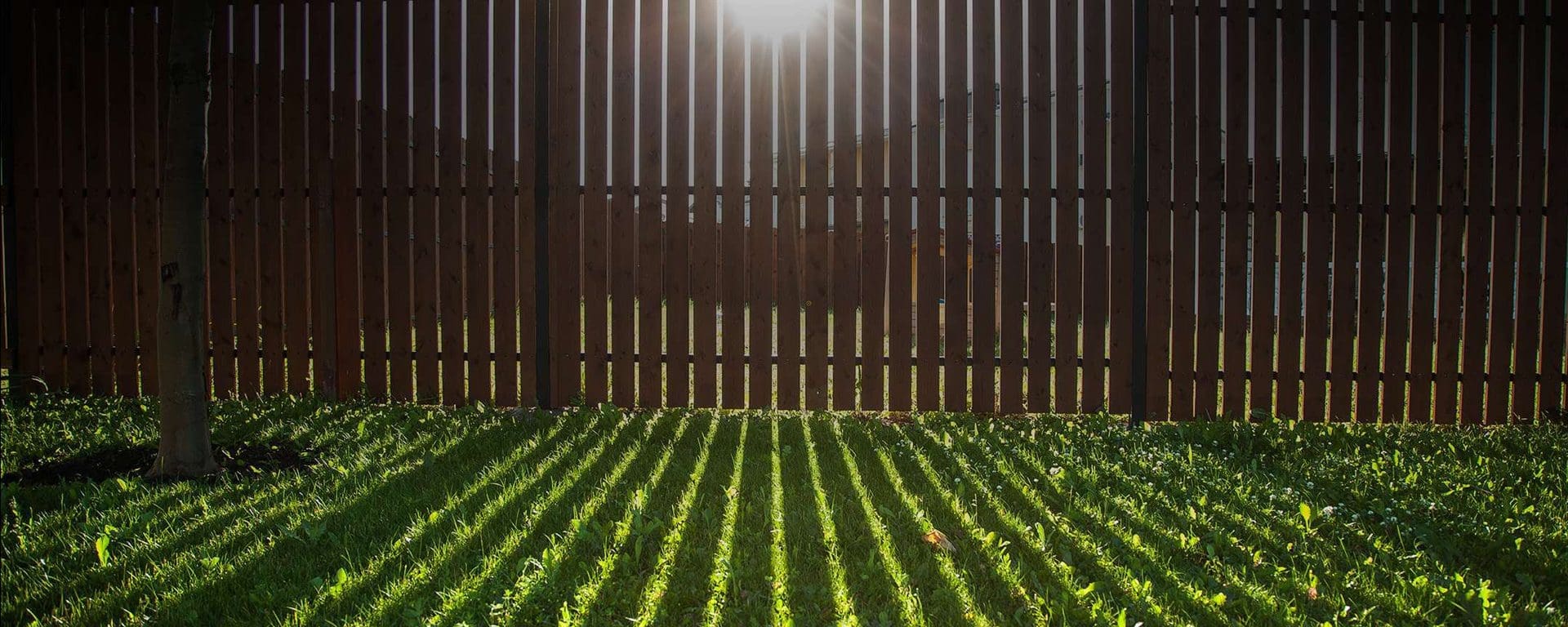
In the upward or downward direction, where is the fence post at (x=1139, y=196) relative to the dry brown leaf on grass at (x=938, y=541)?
upward

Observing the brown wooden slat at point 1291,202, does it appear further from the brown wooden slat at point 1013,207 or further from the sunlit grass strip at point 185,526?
the sunlit grass strip at point 185,526

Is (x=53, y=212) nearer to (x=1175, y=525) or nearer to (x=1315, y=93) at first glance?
(x=1175, y=525)

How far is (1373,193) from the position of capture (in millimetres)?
4672

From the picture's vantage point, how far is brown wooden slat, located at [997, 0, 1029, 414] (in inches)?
183


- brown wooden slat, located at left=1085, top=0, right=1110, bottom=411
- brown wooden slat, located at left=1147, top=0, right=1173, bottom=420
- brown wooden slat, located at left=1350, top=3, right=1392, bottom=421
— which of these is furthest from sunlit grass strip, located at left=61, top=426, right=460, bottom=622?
brown wooden slat, located at left=1350, top=3, right=1392, bottom=421

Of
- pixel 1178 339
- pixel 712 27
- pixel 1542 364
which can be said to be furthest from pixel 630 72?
pixel 1542 364

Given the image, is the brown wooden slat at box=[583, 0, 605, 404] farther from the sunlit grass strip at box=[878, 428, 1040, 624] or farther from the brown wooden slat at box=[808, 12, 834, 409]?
the sunlit grass strip at box=[878, 428, 1040, 624]

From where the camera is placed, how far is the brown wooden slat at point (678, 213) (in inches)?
187

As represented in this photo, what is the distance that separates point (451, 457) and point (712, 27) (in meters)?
2.77

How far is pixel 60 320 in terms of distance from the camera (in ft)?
17.3

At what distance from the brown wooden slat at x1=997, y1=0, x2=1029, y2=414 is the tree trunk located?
390cm

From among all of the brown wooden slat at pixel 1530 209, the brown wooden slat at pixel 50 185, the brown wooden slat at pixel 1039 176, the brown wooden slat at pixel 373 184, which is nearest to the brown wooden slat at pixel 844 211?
the brown wooden slat at pixel 1039 176

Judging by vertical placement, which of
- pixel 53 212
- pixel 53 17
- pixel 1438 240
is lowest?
pixel 1438 240

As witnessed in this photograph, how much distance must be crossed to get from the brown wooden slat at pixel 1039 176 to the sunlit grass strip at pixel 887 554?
5.42 feet
